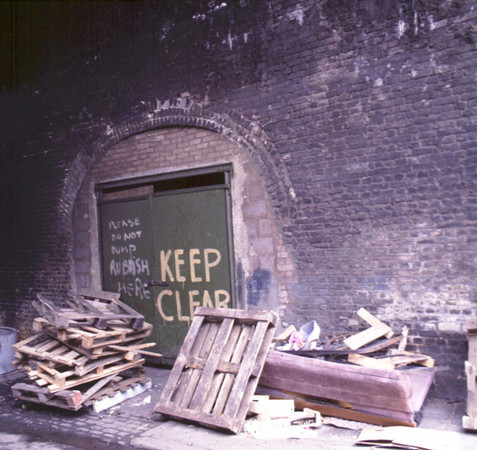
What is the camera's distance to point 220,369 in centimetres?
470

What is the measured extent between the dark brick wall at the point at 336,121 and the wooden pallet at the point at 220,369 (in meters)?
1.22

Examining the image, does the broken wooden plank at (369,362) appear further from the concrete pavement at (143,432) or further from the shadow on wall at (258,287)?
the shadow on wall at (258,287)

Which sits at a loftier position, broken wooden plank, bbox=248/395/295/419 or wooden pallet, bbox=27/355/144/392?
wooden pallet, bbox=27/355/144/392

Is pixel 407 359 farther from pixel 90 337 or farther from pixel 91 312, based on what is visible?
pixel 91 312

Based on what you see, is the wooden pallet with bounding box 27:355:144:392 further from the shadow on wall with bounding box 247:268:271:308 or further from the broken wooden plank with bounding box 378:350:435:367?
the broken wooden plank with bounding box 378:350:435:367

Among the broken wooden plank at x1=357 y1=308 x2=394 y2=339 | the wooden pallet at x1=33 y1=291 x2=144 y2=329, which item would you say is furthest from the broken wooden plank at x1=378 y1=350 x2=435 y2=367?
the wooden pallet at x1=33 y1=291 x2=144 y2=329

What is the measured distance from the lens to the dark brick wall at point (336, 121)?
5.05 metres

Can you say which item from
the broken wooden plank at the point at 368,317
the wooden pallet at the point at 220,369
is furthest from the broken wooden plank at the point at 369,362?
the wooden pallet at the point at 220,369

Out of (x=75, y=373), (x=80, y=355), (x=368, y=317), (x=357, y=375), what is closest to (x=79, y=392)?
(x=75, y=373)

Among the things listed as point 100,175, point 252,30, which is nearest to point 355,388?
point 252,30

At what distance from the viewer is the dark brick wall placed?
5051 millimetres

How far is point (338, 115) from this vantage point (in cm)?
566

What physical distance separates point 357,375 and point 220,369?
4.40ft

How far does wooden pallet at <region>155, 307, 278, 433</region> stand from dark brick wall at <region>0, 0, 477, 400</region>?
1.22m
